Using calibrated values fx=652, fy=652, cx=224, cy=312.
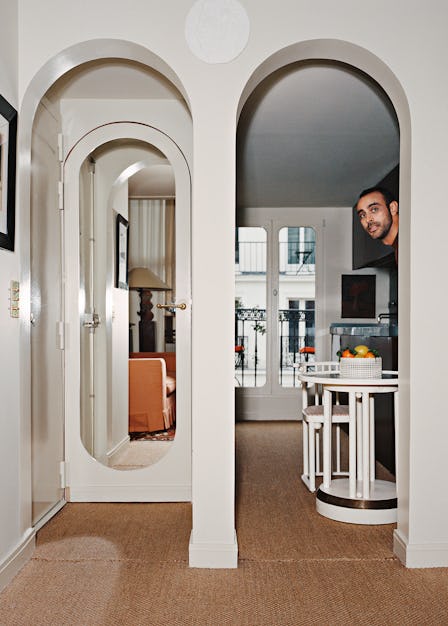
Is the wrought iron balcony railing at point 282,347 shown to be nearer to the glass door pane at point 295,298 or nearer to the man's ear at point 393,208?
the glass door pane at point 295,298

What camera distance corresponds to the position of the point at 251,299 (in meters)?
7.62

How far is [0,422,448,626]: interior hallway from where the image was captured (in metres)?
2.41

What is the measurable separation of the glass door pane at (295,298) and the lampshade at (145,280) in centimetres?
368

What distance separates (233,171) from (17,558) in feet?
6.26

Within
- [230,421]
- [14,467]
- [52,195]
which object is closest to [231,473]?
[230,421]

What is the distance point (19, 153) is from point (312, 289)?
16.9ft

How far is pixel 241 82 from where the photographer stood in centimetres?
284

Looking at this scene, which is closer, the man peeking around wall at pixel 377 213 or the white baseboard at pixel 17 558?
the white baseboard at pixel 17 558

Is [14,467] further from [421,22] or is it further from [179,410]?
[421,22]

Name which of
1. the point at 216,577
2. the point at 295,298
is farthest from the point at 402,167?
the point at 295,298

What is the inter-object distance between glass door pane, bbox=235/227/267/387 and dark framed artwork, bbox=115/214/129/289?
3.57 metres

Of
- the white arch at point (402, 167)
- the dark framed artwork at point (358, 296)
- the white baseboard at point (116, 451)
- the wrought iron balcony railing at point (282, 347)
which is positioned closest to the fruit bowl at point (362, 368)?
the white arch at point (402, 167)

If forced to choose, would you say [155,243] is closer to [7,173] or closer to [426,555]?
[7,173]

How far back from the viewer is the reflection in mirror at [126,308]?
3.96 meters
